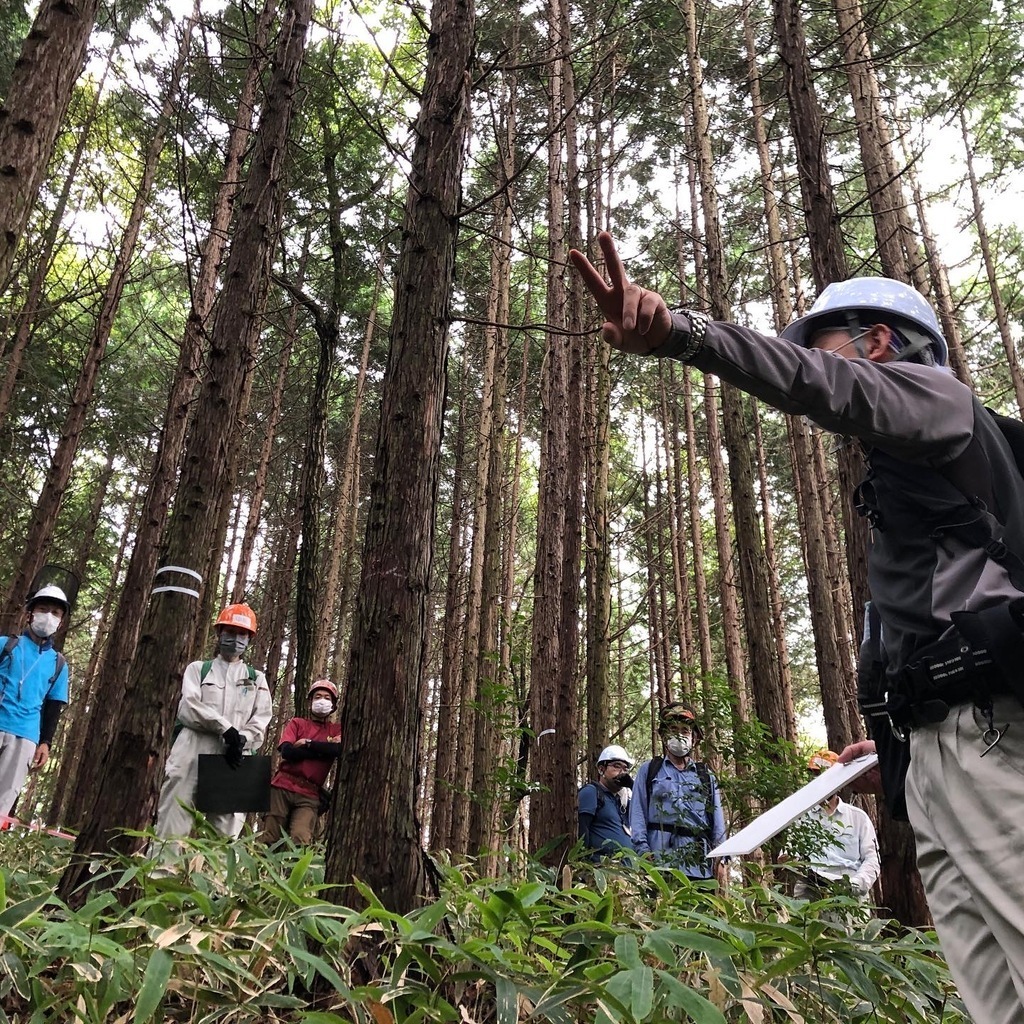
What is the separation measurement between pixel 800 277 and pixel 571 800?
1178cm

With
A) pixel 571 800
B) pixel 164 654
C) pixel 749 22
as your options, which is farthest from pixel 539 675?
pixel 749 22

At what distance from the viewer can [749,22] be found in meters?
11.1

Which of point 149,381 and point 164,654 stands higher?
point 149,381

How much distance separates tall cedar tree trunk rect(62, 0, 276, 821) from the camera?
24.8ft

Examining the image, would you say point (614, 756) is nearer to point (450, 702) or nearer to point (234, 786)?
point (234, 786)

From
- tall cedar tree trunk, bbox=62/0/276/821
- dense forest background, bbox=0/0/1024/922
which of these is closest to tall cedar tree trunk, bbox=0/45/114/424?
dense forest background, bbox=0/0/1024/922

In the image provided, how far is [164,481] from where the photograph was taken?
894 cm

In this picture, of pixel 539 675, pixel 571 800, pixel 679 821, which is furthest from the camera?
pixel 539 675

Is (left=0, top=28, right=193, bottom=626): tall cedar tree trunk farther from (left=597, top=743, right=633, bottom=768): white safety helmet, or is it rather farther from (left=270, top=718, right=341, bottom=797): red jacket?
(left=597, top=743, right=633, bottom=768): white safety helmet

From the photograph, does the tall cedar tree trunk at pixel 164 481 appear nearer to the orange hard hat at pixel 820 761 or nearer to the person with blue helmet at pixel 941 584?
the orange hard hat at pixel 820 761

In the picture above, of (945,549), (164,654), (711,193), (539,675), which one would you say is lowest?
(945,549)

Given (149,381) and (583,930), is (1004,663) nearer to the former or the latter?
(583,930)

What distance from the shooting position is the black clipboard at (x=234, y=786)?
14.6 ft

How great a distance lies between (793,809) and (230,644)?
4636 mm
